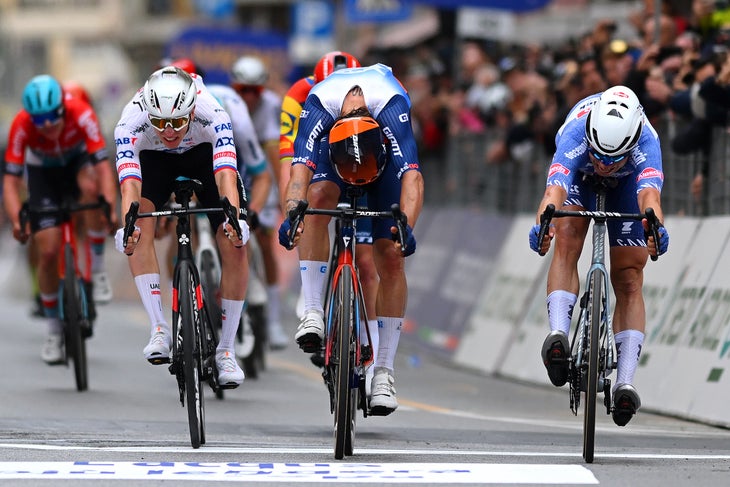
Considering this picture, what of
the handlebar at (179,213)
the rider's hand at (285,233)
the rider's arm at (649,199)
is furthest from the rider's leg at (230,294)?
the rider's arm at (649,199)

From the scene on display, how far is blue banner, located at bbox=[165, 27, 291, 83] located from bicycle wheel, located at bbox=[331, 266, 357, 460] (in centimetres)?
2655

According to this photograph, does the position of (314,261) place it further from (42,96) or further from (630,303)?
(42,96)

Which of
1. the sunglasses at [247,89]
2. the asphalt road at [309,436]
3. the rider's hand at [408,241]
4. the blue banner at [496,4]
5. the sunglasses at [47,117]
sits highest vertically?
the blue banner at [496,4]

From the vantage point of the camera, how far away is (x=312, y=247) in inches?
384

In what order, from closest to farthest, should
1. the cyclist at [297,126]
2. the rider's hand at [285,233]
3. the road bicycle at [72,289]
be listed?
the rider's hand at [285,233], the cyclist at [297,126], the road bicycle at [72,289]

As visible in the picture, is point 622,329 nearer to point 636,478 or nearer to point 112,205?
point 636,478

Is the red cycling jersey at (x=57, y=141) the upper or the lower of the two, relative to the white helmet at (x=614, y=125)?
lower

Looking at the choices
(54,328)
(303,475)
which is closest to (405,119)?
(303,475)

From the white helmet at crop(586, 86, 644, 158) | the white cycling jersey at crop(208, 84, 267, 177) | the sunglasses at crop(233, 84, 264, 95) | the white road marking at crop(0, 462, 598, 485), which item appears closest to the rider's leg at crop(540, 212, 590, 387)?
the white helmet at crop(586, 86, 644, 158)

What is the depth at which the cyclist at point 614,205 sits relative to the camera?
9.02 meters

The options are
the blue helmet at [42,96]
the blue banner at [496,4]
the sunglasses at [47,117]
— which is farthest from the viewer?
the blue banner at [496,4]

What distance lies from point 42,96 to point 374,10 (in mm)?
11725

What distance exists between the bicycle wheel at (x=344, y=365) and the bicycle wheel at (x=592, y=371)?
117 cm

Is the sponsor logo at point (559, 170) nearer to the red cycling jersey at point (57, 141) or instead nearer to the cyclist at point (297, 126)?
the cyclist at point (297, 126)
